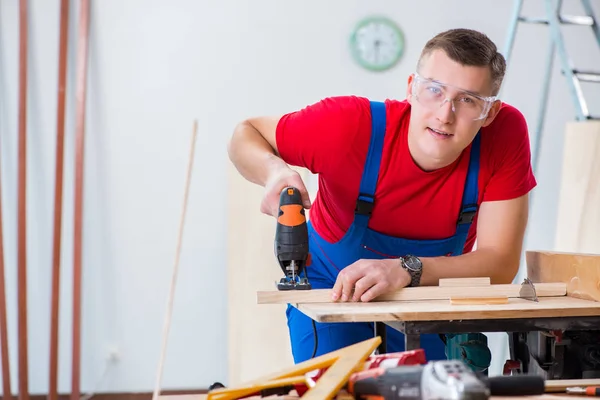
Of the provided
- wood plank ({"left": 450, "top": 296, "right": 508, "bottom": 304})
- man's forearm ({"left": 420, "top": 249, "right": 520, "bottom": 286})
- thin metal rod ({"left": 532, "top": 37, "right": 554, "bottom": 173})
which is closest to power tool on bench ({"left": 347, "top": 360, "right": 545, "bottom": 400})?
wood plank ({"left": 450, "top": 296, "right": 508, "bottom": 304})

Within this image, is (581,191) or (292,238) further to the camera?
(581,191)

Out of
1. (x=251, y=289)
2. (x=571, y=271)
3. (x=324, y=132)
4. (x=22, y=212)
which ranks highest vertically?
(x=324, y=132)

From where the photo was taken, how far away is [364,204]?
213cm

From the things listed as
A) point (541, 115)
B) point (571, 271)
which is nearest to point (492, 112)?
point (571, 271)

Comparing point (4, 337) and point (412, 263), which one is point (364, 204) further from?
point (4, 337)

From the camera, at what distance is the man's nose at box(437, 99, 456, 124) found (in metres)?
1.99

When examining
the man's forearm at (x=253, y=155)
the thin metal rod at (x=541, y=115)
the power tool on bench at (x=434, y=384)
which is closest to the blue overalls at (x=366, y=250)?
the man's forearm at (x=253, y=155)

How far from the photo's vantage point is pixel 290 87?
4.75 m

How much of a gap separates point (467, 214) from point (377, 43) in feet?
9.09

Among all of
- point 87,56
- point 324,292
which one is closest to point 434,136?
point 324,292

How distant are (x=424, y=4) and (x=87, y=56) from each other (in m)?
2.09

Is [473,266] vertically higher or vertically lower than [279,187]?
lower

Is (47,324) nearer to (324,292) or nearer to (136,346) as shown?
(136,346)

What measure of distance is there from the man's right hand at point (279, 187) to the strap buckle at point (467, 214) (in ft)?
1.83
